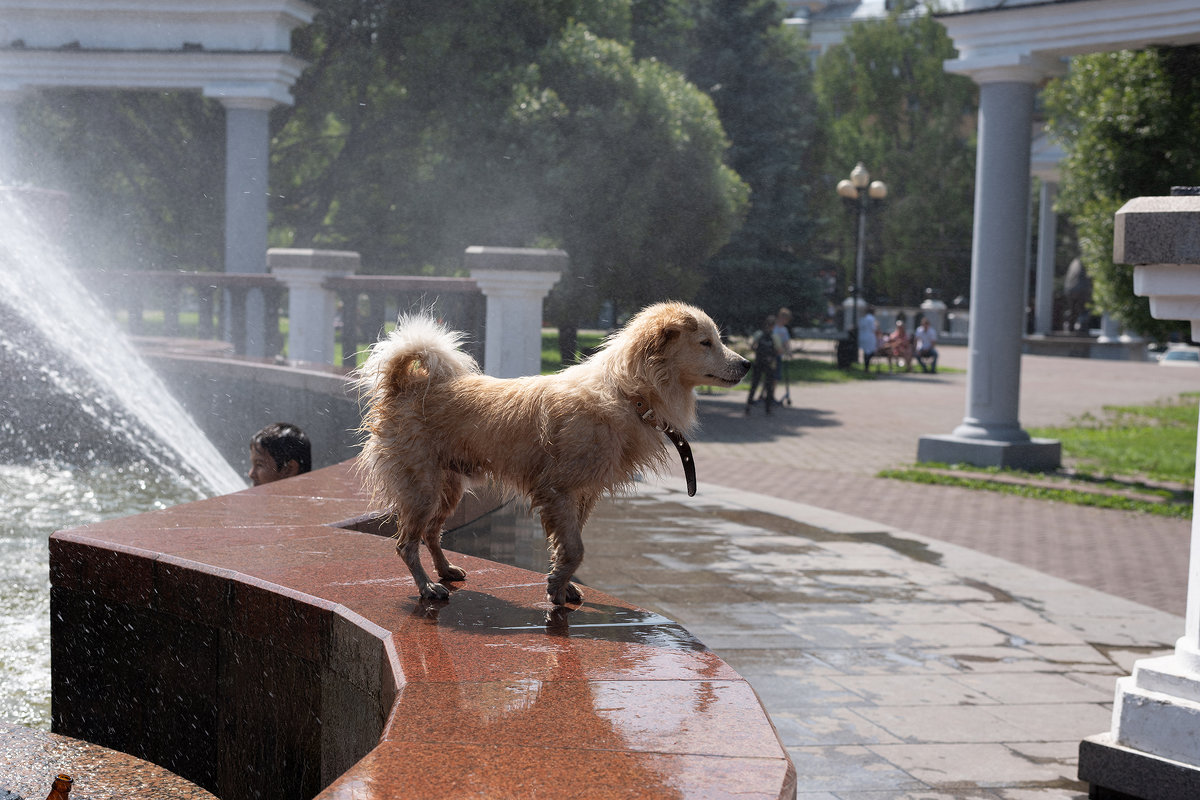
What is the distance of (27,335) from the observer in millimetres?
10555

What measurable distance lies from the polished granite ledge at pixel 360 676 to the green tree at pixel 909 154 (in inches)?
1938

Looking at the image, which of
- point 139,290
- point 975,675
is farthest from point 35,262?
point 975,675

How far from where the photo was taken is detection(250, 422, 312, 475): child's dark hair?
637cm

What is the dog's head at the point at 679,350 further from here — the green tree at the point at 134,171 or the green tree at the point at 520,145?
the green tree at the point at 134,171

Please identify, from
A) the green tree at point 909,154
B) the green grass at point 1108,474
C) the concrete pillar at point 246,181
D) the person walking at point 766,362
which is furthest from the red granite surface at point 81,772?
the green tree at point 909,154

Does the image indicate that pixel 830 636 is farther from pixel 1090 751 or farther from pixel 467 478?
pixel 467 478

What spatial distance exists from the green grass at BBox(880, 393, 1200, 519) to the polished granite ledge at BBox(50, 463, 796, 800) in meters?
9.79

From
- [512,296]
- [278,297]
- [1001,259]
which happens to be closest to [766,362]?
[1001,259]

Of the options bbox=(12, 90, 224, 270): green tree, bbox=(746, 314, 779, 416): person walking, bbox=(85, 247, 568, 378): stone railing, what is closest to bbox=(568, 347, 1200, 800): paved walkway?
bbox=(85, 247, 568, 378): stone railing

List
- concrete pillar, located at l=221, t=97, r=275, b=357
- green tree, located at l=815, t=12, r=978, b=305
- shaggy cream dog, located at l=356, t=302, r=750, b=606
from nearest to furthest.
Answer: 1. shaggy cream dog, located at l=356, t=302, r=750, b=606
2. concrete pillar, located at l=221, t=97, r=275, b=357
3. green tree, located at l=815, t=12, r=978, b=305

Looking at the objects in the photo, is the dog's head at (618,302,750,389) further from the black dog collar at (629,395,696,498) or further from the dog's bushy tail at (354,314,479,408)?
the dog's bushy tail at (354,314,479,408)

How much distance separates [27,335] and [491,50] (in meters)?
13.4

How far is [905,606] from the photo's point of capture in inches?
298

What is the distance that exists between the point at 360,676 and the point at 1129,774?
292 cm
